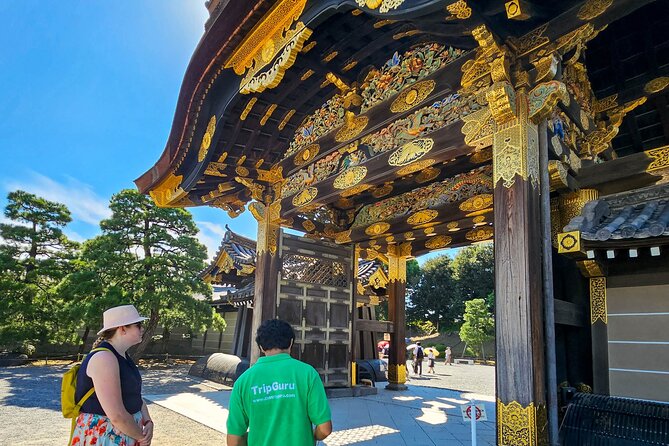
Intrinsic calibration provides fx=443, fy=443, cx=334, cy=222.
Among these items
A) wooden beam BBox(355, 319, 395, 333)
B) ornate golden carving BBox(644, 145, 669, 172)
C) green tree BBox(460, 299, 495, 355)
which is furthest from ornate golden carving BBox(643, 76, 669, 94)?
green tree BBox(460, 299, 495, 355)

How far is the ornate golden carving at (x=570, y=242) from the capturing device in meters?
3.82

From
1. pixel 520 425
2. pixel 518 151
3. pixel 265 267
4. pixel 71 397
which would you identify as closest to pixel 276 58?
pixel 518 151

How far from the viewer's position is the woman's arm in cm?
238

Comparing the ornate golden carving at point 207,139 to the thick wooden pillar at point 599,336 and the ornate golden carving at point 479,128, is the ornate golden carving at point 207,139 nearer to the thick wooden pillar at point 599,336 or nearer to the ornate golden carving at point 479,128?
the ornate golden carving at point 479,128

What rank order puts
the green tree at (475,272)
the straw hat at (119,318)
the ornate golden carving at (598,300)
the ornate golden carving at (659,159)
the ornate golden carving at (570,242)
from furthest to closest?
the green tree at (475,272) < the ornate golden carving at (598,300) < the ornate golden carving at (659,159) < the ornate golden carving at (570,242) < the straw hat at (119,318)

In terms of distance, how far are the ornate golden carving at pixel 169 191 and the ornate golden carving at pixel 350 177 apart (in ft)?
10.1

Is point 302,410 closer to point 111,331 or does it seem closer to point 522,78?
point 111,331

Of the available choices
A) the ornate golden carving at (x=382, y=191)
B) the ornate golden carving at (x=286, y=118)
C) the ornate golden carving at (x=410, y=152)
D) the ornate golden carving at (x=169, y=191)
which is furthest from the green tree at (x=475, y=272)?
the ornate golden carving at (x=410, y=152)

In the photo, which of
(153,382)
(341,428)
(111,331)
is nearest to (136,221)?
(153,382)

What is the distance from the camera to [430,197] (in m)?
8.06

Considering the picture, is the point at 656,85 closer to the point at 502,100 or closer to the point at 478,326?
the point at 502,100

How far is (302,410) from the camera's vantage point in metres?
2.24

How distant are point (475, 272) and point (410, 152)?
31248 mm

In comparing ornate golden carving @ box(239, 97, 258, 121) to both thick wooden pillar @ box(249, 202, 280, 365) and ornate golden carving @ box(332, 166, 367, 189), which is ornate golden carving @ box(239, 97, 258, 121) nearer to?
ornate golden carving @ box(332, 166, 367, 189)
